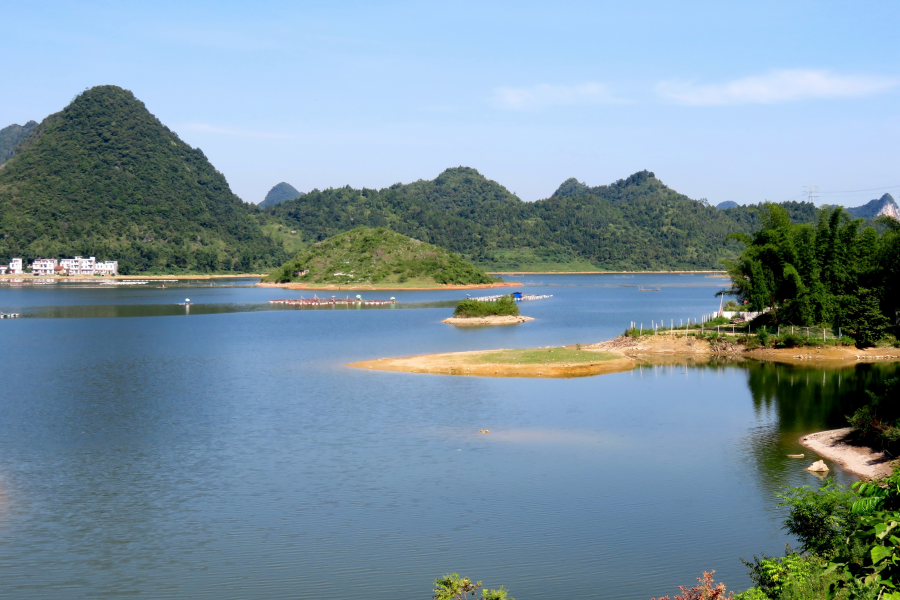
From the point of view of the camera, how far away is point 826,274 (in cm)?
7875

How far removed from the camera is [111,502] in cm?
2950

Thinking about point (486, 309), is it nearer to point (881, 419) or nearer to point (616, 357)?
point (616, 357)

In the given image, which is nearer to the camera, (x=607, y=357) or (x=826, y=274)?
(x=607, y=357)

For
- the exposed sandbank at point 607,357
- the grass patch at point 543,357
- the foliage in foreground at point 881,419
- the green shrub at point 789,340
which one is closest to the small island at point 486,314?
the exposed sandbank at point 607,357

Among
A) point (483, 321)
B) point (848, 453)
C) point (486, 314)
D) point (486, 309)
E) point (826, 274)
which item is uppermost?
point (826, 274)

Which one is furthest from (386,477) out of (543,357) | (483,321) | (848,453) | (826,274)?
(483,321)

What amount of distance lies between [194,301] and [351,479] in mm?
152114

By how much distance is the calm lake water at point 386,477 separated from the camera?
23.4 metres

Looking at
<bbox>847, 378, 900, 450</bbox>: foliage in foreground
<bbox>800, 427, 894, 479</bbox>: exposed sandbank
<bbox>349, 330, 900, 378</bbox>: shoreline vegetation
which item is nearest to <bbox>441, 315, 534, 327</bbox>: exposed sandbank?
<bbox>349, 330, 900, 378</bbox>: shoreline vegetation

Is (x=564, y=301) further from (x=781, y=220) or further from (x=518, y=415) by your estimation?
(x=518, y=415)

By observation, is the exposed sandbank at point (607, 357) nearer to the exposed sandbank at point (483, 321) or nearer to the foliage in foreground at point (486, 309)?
the exposed sandbank at point (483, 321)

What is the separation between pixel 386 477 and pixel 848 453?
20710mm

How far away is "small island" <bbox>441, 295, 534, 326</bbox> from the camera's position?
11546cm

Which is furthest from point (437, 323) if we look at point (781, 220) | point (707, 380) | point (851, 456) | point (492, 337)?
point (851, 456)
